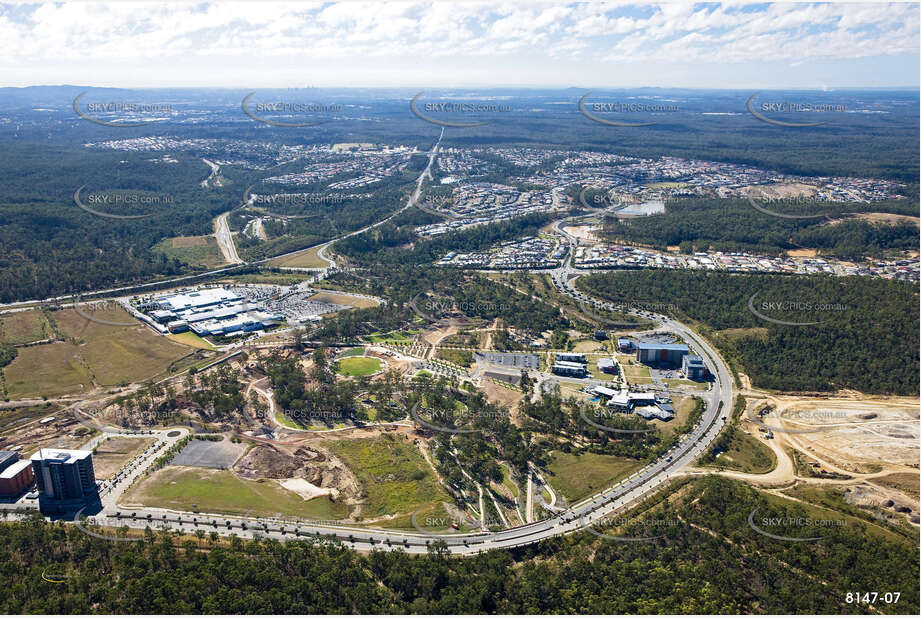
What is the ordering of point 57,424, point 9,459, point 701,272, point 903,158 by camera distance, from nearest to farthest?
1. point 9,459
2. point 57,424
3. point 701,272
4. point 903,158

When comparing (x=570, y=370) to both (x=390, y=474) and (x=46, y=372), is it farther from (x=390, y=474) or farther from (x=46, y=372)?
(x=46, y=372)

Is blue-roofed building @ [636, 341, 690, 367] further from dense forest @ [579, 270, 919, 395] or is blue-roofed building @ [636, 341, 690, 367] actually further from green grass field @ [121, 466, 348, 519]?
green grass field @ [121, 466, 348, 519]

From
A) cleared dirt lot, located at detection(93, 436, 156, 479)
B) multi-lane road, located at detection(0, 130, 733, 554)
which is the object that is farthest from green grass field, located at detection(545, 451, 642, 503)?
cleared dirt lot, located at detection(93, 436, 156, 479)

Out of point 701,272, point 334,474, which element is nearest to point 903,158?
point 701,272

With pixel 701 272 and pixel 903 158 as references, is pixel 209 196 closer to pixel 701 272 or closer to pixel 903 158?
pixel 701 272

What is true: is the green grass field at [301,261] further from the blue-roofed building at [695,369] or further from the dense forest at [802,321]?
the blue-roofed building at [695,369]

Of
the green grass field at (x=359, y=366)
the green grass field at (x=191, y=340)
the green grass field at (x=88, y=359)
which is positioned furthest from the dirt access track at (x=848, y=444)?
the green grass field at (x=88, y=359)
